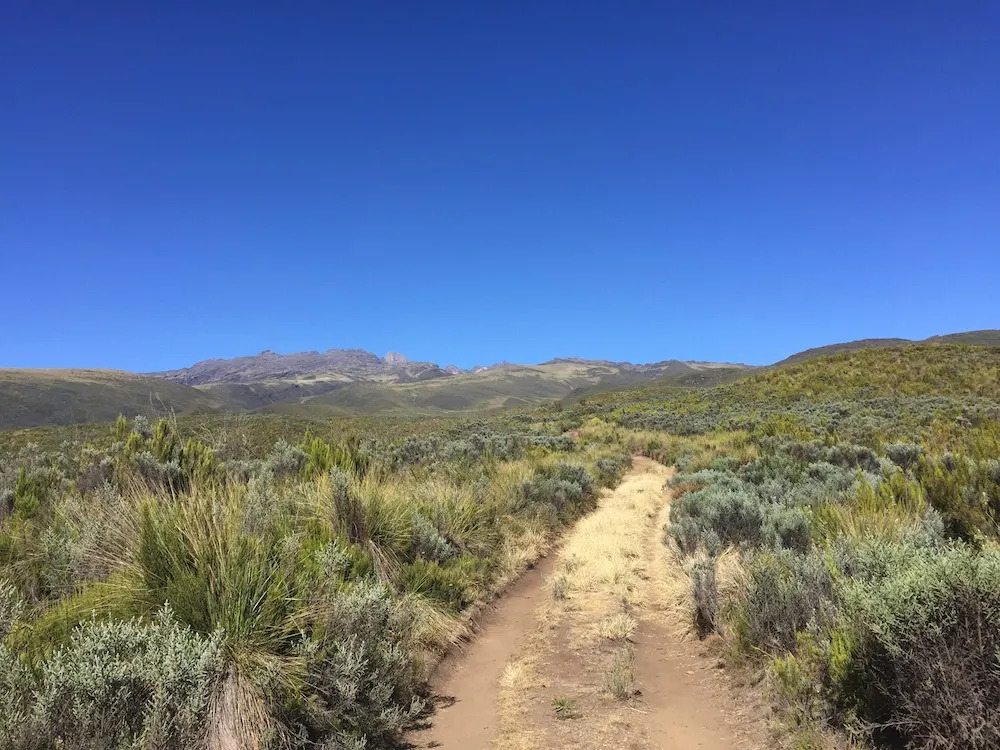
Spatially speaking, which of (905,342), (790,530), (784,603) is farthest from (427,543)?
(905,342)

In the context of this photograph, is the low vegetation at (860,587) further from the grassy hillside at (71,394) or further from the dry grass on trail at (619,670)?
the grassy hillside at (71,394)

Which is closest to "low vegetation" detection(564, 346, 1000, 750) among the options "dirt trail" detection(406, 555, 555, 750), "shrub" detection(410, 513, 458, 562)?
"dirt trail" detection(406, 555, 555, 750)

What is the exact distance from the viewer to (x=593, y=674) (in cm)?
576

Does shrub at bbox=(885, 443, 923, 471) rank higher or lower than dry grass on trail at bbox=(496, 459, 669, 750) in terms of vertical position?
higher

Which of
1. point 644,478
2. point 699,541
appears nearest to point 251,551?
point 699,541

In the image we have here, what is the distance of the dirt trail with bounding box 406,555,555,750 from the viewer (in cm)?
469

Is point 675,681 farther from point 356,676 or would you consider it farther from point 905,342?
point 905,342

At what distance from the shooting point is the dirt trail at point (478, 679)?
469cm

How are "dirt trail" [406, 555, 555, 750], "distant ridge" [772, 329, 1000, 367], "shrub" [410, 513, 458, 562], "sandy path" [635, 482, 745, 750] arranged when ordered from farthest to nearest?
"distant ridge" [772, 329, 1000, 367] → "shrub" [410, 513, 458, 562] → "dirt trail" [406, 555, 555, 750] → "sandy path" [635, 482, 745, 750]

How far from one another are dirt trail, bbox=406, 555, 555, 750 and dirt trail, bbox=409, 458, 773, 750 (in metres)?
0.01

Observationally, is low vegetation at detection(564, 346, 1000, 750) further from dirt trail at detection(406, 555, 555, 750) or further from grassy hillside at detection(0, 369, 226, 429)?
grassy hillside at detection(0, 369, 226, 429)

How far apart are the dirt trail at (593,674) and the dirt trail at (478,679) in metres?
0.01

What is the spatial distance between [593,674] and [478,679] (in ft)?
3.91

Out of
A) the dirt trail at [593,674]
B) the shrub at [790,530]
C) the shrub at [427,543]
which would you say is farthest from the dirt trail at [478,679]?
the shrub at [790,530]
